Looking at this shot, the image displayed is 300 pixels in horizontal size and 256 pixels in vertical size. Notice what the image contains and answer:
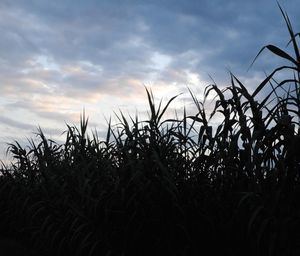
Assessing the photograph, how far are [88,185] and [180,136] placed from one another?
3.40ft

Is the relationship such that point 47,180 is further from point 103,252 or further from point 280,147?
point 280,147

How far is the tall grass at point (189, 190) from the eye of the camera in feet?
12.2

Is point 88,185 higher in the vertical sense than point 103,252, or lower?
higher

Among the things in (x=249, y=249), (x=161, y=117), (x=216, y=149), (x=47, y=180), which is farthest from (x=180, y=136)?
(x=47, y=180)

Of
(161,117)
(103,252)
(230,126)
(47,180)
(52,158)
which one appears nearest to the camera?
(230,126)

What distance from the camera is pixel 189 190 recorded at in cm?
463

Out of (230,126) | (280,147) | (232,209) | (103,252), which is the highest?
(230,126)

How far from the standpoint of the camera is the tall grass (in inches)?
147

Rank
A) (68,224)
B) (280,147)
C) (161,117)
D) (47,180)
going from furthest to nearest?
(47,180), (68,224), (161,117), (280,147)

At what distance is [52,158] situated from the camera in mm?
6871

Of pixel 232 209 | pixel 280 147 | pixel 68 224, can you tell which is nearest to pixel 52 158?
pixel 68 224

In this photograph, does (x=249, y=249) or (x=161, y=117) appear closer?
(x=249, y=249)

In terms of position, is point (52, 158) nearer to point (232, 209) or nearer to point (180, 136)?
point (180, 136)

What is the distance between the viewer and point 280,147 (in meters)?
3.81
